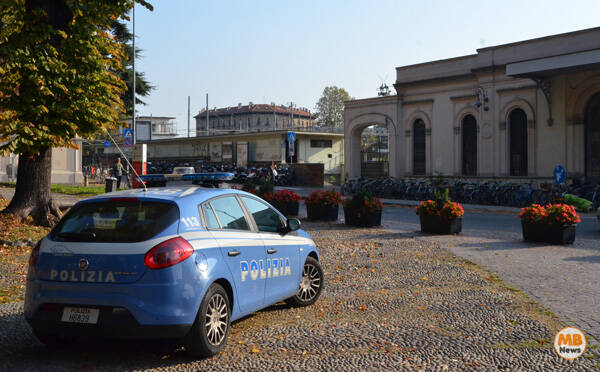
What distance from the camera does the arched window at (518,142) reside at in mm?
31281

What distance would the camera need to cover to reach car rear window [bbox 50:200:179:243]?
5191mm

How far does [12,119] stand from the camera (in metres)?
12.3

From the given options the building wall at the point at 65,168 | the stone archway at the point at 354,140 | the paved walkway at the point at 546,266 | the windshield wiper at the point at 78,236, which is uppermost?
the stone archway at the point at 354,140

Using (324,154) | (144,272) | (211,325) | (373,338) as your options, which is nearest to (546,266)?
(373,338)

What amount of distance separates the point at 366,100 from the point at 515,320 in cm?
3419

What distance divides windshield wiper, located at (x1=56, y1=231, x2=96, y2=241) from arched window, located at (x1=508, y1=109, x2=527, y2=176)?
29211 millimetres

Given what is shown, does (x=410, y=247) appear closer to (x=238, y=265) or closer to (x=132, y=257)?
(x=238, y=265)

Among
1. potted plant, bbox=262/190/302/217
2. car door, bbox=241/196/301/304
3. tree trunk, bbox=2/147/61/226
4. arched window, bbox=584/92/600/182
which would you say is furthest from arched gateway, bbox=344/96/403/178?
car door, bbox=241/196/301/304

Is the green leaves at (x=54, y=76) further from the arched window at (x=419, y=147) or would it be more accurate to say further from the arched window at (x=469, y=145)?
the arched window at (x=419, y=147)

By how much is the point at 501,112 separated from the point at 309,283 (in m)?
27.0

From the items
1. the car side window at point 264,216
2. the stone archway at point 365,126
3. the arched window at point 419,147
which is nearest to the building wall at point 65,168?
the stone archway at point 365,126

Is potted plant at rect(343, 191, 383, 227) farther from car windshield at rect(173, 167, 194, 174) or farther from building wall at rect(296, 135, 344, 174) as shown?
building wall at rect(296, 135, 344, 174)

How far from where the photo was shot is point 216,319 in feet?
17.6

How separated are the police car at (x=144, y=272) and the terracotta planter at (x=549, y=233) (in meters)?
9.56
